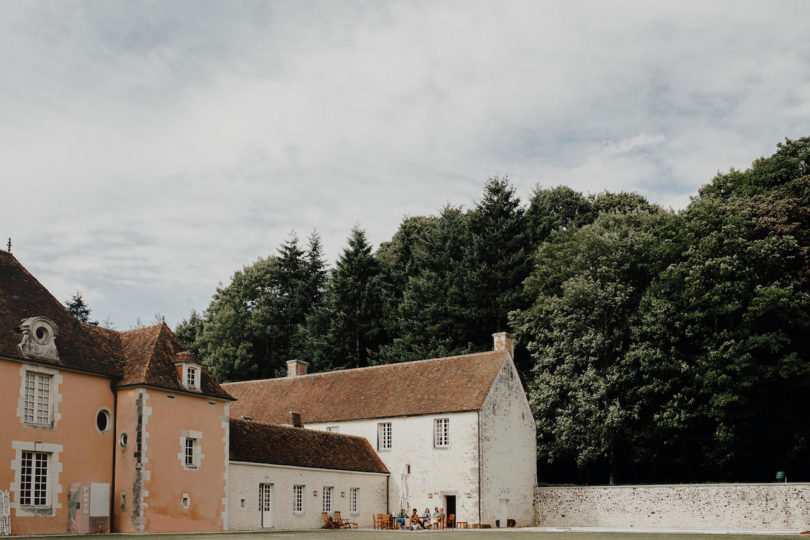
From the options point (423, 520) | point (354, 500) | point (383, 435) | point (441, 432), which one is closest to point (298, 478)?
point (354, 500)

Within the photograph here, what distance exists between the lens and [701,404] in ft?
115

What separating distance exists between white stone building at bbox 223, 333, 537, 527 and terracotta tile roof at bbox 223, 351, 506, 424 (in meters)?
0.06

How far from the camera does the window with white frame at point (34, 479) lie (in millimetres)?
22703

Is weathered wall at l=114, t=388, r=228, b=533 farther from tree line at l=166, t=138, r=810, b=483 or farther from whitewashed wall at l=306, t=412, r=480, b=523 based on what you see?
tree line at l=166, t=138, r=810, b=483

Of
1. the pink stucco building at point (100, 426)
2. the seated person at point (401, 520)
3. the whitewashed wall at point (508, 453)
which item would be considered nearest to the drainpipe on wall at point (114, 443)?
the pink stucco building at point (100, 426)

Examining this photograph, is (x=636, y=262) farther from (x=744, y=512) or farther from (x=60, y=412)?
(x=60, y=412)

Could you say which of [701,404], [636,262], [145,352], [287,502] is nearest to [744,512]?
[701,404]

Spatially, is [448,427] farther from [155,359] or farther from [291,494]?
[155,359]

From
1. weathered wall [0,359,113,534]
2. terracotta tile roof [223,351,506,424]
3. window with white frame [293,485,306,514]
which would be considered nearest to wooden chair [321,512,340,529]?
window with white frame [293,485,306,514]

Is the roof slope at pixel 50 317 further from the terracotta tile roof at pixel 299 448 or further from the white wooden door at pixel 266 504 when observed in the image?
the white wooden door at pixel 266 504

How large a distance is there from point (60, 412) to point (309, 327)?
3080 cm

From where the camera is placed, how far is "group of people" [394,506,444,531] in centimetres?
3278

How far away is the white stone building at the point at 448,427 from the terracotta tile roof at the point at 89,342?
1053cm

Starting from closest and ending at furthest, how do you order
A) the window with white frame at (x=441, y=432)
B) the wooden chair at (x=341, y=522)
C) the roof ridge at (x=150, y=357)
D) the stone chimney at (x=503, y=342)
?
the roof ridge at (x=150, y=357) → the wooden chair at (x=341, y=522) → the window with white frame at (x=441, y=432) → the stone chimney at (x=503, y=342)
